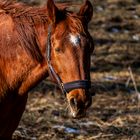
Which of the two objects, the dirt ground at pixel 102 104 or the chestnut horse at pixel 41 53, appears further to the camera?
the dirt ground at pixel 102 104

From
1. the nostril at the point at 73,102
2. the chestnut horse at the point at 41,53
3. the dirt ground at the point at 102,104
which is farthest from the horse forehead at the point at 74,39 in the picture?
the dirt ground at the point at 102,104

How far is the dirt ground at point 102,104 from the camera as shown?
5879 mm

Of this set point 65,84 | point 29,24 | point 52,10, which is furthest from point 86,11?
point 65,84

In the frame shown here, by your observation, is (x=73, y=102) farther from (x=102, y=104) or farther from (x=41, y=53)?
(x=102, y=104)

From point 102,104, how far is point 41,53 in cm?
346

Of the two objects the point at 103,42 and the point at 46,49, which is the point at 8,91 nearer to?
the point at 46,49

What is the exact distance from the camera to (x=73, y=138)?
5.73 m

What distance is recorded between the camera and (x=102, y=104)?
23.3 ft

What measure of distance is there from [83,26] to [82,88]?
Answer: 1.62ft

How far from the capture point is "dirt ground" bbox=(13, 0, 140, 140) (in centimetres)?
588

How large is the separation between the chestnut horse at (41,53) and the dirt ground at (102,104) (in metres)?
1.70

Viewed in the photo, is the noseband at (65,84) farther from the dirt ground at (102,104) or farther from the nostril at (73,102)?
the dirt ground at (102,104)

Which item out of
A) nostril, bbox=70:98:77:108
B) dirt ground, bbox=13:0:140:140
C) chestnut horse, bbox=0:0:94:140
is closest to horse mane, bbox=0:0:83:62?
chestnut horse, bbox=0:0:94:140

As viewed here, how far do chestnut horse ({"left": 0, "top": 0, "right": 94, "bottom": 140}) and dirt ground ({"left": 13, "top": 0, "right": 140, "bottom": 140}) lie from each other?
5.56ft
